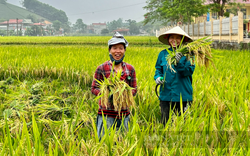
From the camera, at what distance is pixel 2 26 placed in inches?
4156

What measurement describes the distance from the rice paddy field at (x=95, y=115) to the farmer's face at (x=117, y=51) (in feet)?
1.54

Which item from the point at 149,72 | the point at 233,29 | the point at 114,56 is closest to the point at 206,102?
the point at 114,56

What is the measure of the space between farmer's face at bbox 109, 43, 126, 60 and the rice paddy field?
471mm

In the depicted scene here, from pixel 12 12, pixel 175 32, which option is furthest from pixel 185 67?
pixel 12 12

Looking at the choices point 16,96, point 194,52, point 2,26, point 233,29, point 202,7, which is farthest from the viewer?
point 2,26

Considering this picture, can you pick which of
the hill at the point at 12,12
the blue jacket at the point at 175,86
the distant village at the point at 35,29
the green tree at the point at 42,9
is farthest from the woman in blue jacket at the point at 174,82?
the hill at the point at 12,12

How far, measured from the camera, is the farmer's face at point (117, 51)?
1.89 metres

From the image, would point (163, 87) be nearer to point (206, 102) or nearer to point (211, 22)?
point (206, 102)

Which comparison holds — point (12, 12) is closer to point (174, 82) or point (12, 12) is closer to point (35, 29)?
point (35, 29)

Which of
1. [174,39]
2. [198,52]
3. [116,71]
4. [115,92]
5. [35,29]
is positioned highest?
[35,29]

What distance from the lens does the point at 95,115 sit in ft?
8.60

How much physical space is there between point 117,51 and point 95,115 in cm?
100

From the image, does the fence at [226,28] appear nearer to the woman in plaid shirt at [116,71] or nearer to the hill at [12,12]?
the woman in plaid shirt at [116,71]

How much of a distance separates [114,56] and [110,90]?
16.2 inches
